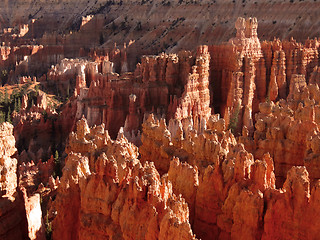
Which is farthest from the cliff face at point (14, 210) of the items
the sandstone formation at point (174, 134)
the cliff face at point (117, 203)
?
the cliff face at point (117, 203)

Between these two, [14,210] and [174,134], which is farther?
[174,134]

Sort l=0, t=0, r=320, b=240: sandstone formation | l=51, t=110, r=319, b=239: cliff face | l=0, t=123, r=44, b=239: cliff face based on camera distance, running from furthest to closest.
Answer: l=0, t=123, r=44, b=239: cliff face, l=0, t=0, r=320, b=240: sandstone formation, l=51, t=110, r=319, b=239: cliff face

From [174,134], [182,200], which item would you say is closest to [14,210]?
[182,200]

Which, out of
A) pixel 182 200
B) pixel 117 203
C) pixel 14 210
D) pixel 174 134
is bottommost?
pixel 174 134

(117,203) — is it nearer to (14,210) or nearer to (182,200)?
(182,200)

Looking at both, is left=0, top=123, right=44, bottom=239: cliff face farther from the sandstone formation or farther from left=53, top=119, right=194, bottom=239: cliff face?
left=53, top=119, right=194, bottom=239: cliff face

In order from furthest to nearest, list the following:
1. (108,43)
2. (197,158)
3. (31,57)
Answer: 1. (108,43)
2. (31,57)
3. (197,158)

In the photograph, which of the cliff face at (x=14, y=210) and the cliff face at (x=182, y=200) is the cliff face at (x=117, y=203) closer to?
the cliff face at (x=182, y=200)

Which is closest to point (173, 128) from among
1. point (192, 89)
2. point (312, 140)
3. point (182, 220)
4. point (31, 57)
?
point (192, 89)

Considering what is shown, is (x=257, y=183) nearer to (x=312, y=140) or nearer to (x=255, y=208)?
(x=255, y=208)

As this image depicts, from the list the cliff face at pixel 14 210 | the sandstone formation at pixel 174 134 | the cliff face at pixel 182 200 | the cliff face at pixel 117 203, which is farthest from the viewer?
the cliff face at pixel 14 210

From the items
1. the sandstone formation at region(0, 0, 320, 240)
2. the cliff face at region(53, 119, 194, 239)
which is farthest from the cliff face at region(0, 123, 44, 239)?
the cliff face at region(53, 119, 194, 239)
